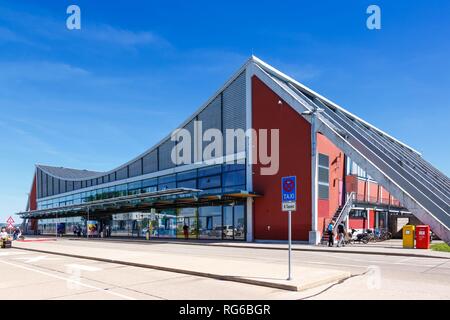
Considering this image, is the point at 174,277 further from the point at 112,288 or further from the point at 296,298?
the point at 296,298

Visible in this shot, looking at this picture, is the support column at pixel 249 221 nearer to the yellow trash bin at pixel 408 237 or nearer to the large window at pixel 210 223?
the large window at pixel 210 223

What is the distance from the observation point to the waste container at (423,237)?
22.5 meters

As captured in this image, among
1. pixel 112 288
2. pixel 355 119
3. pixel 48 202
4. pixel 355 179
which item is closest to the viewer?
pixel 112 288

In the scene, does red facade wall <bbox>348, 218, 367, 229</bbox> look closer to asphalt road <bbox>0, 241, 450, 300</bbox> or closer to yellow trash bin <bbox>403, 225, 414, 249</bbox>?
yellow trash bin <bbox>403, 225, 414, 249</bbox>

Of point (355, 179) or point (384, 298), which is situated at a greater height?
point (355, 179)

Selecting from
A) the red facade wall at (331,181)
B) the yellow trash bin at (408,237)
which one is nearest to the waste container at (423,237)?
the yellow trash bin at (408,237)

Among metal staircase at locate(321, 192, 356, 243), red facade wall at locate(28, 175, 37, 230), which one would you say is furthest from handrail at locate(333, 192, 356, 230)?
red facade wall at locate(28, 175, 37, 230)

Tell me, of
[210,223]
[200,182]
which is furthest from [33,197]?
[210,223]

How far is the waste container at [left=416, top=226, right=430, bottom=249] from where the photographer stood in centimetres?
2253

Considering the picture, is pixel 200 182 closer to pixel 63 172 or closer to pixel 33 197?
pixel 63 172

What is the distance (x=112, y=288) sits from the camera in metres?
10.2

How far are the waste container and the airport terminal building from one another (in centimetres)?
106
